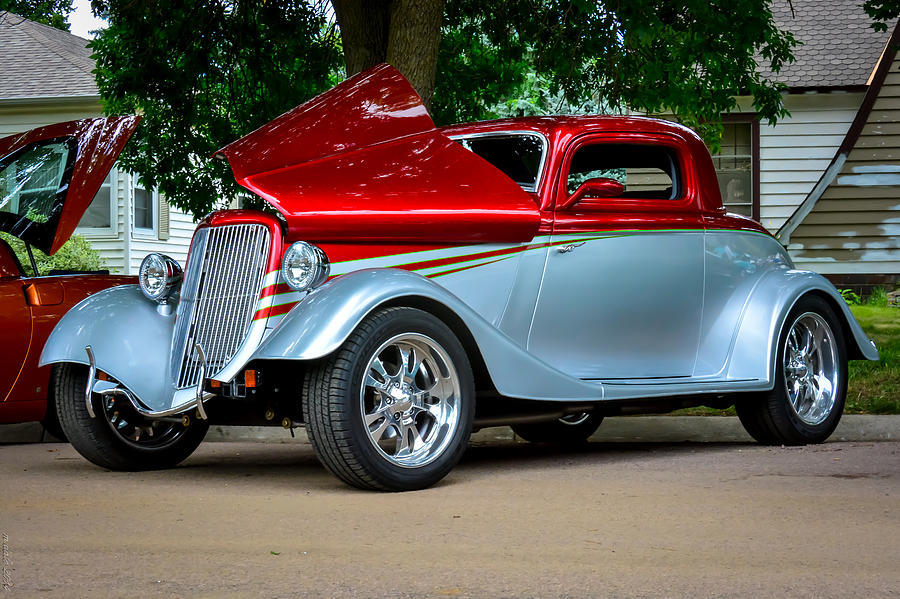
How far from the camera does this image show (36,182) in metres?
7.64

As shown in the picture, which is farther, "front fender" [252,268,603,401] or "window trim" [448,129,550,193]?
"window trim" [448,129,550,193]

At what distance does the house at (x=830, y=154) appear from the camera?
16.4 meters

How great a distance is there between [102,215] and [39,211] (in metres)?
13.2

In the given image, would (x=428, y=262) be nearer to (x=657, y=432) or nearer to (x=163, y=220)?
(x=657, y=432)

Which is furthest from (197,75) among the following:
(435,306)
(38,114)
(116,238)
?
(38,114)

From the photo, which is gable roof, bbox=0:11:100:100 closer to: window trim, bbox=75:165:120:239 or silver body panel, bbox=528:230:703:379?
window trim, bbox=75:165:120:239

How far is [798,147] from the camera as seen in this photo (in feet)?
58.7

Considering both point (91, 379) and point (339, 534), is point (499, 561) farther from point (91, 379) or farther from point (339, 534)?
point (91, 379)

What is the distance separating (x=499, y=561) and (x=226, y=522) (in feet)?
4.40

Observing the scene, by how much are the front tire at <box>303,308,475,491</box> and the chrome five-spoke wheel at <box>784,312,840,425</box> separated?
2.76 meters

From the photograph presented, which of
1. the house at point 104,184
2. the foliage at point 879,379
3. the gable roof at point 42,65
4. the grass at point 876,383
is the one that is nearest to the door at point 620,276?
the grass at point 876,383

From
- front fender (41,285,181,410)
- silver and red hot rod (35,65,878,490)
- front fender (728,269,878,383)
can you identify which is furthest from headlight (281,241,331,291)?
front fender (728,269,878,383)

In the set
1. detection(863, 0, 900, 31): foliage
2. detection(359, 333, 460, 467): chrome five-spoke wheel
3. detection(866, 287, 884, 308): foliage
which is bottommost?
detection(866, 287, 884, 308): foliage

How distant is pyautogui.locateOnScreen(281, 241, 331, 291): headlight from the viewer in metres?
5.64
